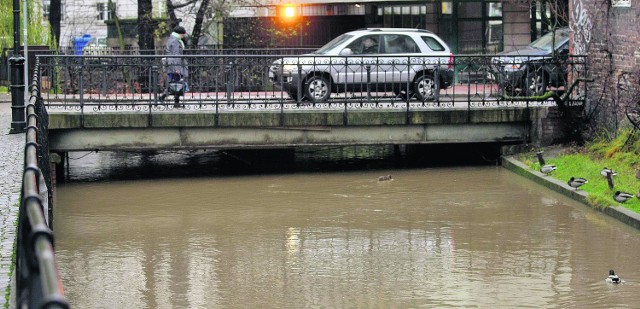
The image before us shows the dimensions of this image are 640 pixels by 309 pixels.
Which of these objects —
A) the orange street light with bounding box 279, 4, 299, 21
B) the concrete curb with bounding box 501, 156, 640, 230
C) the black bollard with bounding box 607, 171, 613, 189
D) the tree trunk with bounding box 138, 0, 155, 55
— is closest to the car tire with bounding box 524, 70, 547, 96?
the concrete curb with bounding box 501, 156, 640, 230

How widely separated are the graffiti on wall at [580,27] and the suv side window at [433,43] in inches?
124

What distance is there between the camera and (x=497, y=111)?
2102 centimetres

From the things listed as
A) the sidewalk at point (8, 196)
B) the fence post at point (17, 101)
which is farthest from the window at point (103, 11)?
the sidewalk at point (8, 196)

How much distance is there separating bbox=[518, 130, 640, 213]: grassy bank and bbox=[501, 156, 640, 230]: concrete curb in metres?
0.12

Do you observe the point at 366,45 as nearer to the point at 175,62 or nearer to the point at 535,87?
the point at 535,87

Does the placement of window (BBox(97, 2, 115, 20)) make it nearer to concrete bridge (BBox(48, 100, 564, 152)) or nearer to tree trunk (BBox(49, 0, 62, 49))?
tree trunk (BBox(49, 0, 62, 49))

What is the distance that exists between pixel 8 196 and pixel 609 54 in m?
11.7

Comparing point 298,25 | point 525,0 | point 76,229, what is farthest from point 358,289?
point 298,25

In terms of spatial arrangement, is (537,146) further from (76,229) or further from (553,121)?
(76,229)

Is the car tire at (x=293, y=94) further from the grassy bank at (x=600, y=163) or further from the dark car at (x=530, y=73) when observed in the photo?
the grassy bank at (x=600, y=163)

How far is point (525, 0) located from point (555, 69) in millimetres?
8970

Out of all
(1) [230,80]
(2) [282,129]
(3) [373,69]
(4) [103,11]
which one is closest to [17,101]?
(1) [230,80]

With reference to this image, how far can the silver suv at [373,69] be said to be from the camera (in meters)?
21.1

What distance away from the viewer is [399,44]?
79.5 ft
